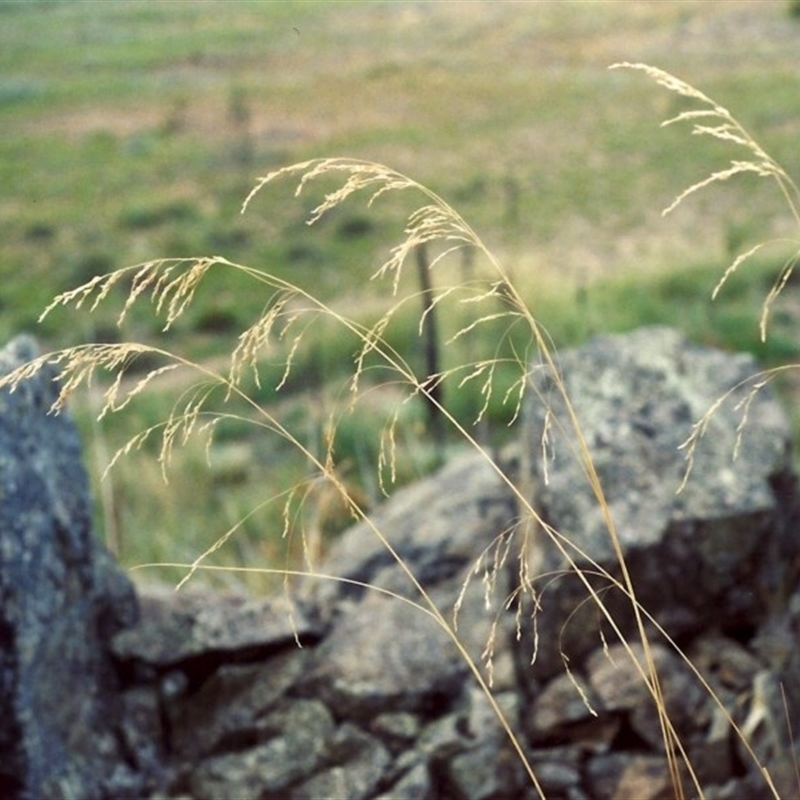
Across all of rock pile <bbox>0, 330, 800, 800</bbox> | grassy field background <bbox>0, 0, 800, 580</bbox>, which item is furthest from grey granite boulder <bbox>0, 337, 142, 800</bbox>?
grassy field background <bbox>0, 0, 800, 580</bbox>

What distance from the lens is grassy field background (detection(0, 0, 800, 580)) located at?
24.5ft

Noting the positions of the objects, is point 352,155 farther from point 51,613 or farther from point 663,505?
point 51,613

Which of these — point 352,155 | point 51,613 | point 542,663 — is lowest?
point 352,155

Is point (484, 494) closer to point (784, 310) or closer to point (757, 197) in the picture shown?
point (784, 310)

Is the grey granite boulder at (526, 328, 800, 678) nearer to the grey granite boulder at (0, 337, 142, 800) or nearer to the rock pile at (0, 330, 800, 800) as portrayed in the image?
the rock pile at (0, 330, 800, 800)

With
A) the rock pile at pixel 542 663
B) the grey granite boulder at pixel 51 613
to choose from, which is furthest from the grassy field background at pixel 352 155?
the grey granite boulder at pixel 51 613

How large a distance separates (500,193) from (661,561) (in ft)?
45.0

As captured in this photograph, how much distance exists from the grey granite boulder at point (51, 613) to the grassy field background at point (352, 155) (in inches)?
33.9

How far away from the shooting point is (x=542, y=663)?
11.5ft

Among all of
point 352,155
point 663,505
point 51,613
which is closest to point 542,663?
point 663,505

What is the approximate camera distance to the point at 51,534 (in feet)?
11.2

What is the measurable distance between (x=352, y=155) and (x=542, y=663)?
15232mm

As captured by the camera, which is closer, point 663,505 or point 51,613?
point 51,613

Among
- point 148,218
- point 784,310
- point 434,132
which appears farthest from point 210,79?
point 784,310
